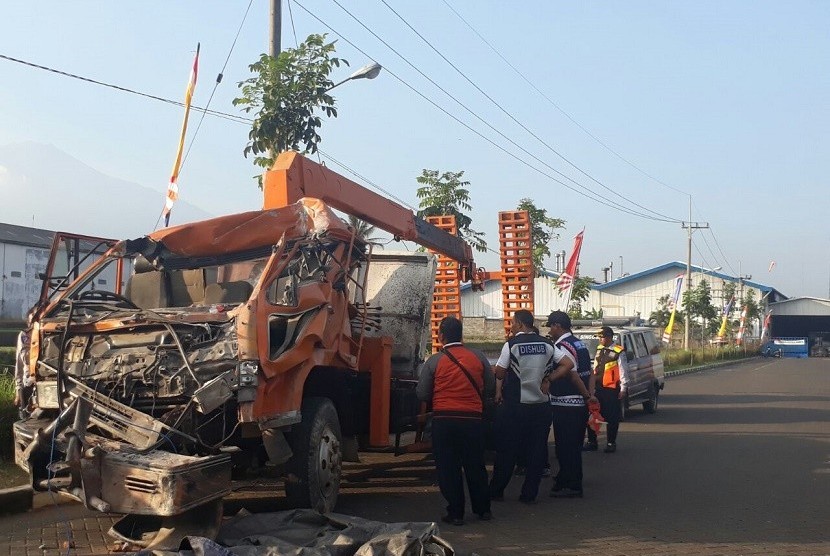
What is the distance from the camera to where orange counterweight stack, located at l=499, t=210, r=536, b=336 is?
49.3 feet

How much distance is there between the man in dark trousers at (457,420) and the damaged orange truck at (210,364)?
89 centimetres

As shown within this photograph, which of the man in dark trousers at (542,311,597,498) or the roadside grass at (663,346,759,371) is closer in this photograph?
the man in dark trousers at (542,311,597,498)

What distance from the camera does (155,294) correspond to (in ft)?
27.8

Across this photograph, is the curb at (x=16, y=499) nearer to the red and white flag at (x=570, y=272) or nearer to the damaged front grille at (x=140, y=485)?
the damaged front grille at (x=140, y=485)

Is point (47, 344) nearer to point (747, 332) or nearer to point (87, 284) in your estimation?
point (87, 284)

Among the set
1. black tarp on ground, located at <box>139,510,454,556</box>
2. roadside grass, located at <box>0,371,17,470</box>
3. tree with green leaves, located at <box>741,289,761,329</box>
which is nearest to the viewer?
black tarp on ground, located at <box>139,510,454,556</box>

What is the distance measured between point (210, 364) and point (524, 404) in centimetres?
336

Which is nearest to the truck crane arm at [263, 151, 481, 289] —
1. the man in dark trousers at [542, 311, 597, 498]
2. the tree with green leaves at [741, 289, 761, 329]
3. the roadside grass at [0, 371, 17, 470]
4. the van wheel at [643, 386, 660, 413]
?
the man in dark trousers at [542, 311, 597, 498]

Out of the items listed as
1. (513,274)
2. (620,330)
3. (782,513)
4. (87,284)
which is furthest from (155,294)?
(620,330)

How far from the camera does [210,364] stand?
674cm

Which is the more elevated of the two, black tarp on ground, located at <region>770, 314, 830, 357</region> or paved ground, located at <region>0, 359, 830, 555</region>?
black tarp on ground, located at <region>770, 314, 830, 357</region>

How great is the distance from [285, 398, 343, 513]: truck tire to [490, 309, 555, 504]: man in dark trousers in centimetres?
170

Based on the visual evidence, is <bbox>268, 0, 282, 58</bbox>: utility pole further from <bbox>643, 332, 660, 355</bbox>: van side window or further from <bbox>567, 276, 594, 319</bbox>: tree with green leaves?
<bbox>567, 276, 594, 319</bbox>: tree with green leaves

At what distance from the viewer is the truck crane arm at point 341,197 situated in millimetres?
9562
